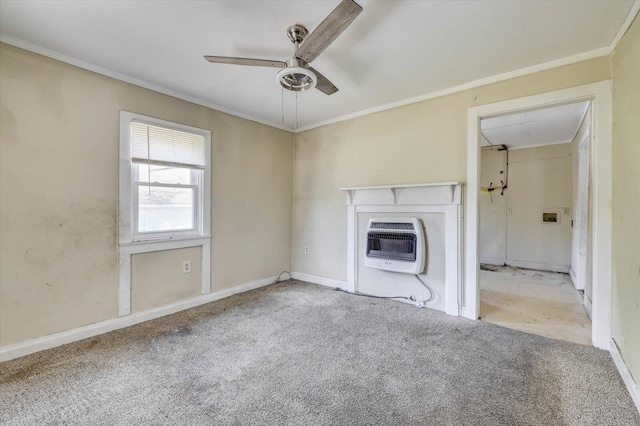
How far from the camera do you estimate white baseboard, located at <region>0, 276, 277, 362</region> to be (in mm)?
2125

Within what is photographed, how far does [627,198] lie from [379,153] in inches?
87.3

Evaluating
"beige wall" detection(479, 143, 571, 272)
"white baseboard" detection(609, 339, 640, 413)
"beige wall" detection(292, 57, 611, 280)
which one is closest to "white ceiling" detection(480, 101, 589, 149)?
"beige wall" detection(479, 143, 571, 272)

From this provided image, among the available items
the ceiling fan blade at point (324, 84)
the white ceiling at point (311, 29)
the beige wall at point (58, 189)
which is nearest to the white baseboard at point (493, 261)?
the white ceiling at point (311, 29)

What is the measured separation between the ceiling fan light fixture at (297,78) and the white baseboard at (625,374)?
Answer: 2.71 meters

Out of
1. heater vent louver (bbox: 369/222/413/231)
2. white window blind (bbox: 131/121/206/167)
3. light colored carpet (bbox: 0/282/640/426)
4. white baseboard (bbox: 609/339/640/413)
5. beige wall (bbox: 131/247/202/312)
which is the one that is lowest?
light colored carpet (bbox: 0/282/640/426)

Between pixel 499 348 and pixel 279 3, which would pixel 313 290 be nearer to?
pixel 499 348

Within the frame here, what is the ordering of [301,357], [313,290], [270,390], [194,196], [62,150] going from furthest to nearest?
1. [313,290]
2. [194,196]
3. [62,150]
4. [301,357]
5. [270,390]

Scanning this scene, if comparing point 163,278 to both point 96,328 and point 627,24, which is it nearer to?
point 96,328

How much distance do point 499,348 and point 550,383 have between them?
1.45 ft

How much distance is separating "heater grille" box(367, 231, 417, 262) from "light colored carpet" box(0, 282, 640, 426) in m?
0.72

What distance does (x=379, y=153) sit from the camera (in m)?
3.54

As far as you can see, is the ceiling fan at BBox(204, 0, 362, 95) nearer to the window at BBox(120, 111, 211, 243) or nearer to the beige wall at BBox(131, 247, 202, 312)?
the window at BBox(120, 111, 211, 243)

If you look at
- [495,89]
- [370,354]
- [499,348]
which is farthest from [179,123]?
[499,348]

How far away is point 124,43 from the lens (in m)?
2.17
